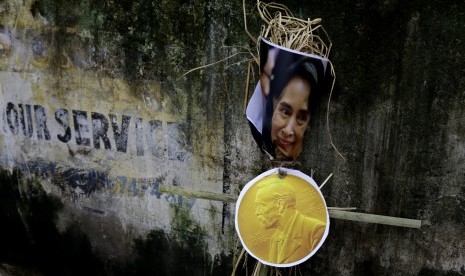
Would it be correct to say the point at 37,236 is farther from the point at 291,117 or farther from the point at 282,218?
the point at 291,117

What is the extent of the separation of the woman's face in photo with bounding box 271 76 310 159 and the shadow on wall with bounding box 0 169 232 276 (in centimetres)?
114

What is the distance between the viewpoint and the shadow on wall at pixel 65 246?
11.2 ft

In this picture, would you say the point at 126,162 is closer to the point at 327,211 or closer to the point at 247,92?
the point at 247,92

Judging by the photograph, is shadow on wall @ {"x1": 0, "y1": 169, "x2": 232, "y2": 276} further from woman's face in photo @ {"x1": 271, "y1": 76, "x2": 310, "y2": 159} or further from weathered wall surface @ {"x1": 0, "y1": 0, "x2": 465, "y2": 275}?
woman's face in photo @ {"x1": 271, "y1": 76, "x2": 310, "y2": 159}

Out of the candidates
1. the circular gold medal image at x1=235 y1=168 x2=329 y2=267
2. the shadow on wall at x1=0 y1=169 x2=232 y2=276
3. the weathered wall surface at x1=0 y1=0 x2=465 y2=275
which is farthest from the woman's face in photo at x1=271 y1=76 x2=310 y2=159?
the shadow on wall at x1=0 y1=169 x2=232 y2=276

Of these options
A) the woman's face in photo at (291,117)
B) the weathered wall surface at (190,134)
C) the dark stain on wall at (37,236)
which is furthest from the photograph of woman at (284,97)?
the dark stain on wall at (37,236)

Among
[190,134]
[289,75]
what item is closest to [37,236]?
[190,134]

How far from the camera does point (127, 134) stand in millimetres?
3389

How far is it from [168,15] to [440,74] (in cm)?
175

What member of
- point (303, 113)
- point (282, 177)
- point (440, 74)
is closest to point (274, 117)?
point (303, 113)

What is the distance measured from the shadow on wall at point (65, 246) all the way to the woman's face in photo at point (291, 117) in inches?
44.7

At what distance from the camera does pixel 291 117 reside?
253 centimetres

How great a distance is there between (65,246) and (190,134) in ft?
5.48

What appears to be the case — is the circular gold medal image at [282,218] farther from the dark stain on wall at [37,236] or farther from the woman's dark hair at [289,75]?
the dark stain on wall at [37,236]
